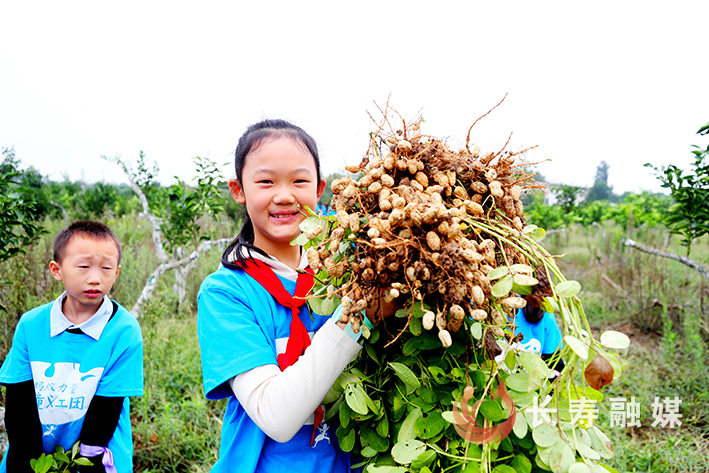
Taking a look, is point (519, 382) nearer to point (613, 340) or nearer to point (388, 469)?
point (613, 340)

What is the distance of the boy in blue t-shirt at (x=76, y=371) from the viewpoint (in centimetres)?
181

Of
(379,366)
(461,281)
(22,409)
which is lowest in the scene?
(22,409)

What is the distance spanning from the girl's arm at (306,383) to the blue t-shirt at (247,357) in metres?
0.12

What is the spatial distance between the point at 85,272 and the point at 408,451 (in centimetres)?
177

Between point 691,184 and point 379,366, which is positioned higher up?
point 691,184

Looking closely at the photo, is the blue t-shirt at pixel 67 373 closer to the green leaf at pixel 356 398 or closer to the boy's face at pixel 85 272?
the boy's face at pixel 85 272

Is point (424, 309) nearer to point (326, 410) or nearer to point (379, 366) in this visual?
point (379, 366)

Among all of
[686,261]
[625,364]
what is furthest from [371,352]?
[686,261]

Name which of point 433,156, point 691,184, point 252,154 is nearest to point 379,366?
point 433,156

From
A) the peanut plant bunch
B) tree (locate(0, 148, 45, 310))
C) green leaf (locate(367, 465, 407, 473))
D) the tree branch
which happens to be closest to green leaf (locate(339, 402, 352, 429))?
the peanut plant bunch

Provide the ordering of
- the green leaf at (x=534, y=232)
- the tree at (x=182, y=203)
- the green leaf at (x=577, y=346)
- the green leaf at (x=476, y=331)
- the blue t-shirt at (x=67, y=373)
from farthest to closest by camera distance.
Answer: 1. the tree at (x=182, y=203)
2. the blue t-shirt at (x=67, y=373)
3. the green leaf at (x=534, y=232)
4. the green leaf at (x=476, y=331)
5. the green leaf at (x=577, y=346)

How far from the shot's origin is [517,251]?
2.71ft

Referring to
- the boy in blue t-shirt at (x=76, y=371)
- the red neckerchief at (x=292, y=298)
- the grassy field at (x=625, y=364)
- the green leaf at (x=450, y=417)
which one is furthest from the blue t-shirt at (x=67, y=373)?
the green leaf at (x=450, y=417)

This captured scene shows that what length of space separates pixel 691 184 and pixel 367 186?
3.11m
